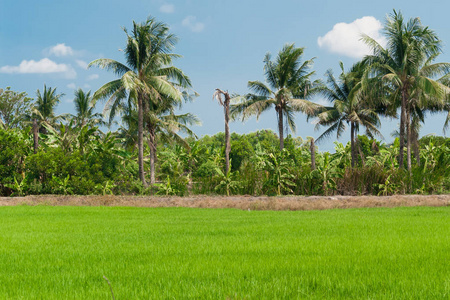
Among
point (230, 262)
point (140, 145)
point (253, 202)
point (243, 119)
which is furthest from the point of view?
point (243, 119)

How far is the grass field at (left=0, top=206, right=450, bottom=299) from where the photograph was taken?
386cm

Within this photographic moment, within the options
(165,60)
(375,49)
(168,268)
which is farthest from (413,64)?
(168,268)

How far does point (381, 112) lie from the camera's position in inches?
1342

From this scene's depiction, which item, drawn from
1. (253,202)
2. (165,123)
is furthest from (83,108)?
(253,202)

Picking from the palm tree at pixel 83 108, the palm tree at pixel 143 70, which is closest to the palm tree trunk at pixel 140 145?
the palm tree at pixel 143 70

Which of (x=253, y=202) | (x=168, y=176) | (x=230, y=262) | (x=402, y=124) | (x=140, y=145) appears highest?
(x=402, y=124)

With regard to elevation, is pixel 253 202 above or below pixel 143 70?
below

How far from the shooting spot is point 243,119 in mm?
29359

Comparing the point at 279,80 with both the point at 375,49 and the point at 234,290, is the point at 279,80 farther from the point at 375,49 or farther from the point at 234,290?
the point at 234,290

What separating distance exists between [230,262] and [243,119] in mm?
24580

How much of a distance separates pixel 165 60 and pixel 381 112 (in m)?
18.8

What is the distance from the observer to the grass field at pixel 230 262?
12.7 ft

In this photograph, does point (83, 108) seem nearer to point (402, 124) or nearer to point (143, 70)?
point (143, 70)

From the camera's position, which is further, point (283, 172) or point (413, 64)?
point (413, 64)
